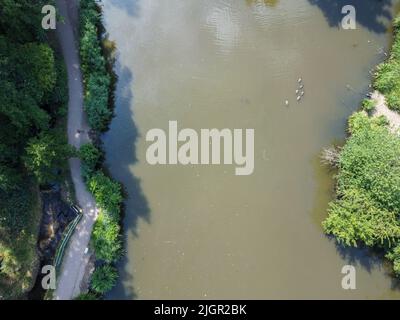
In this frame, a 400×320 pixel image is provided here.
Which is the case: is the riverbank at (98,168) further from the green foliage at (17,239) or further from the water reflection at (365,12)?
the water reflection at (365,12)

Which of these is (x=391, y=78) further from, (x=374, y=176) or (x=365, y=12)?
(x=374, y=176)

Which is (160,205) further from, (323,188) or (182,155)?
(323,188)

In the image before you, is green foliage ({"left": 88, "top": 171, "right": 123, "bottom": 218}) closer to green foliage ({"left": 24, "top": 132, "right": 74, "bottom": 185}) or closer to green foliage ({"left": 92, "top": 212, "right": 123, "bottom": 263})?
green foliage ({"left": 92, "top": 212, "right": 123, "bottom": 263})

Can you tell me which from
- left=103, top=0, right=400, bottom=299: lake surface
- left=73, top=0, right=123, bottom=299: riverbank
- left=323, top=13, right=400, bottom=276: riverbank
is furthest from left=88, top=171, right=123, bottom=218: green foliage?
left=323, top=13, right=400, bottom=276: riverbank

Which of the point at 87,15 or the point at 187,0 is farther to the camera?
the point at 187,0

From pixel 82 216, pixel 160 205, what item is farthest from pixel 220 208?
pixel 82 216

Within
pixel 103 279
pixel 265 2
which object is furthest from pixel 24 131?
pixel 265 2

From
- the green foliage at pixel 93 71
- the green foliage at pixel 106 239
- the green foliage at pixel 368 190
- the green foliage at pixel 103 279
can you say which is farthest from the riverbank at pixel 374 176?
the green foliage at pixel 93 71
